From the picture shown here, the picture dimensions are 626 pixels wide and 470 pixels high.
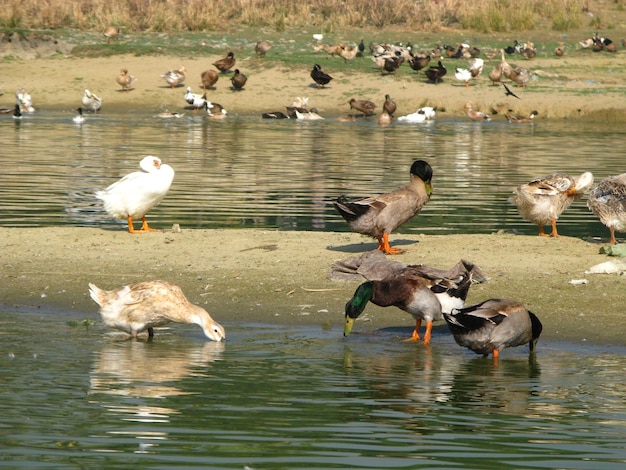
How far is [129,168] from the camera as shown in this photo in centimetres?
2683

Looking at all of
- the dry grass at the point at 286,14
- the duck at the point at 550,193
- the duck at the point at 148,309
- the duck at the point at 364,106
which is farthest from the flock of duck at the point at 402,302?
the dry grass at the point at 286,14

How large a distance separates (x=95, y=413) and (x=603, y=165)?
21.5 meters

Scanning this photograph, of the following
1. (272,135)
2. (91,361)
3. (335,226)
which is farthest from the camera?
(272,135)

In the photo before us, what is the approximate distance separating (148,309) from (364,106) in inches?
1186

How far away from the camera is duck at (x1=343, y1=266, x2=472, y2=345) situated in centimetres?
1125

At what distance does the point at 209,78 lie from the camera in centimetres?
4400

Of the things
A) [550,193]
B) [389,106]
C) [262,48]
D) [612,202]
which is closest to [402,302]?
[612,202]

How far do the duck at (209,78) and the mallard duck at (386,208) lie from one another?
97.1 ft

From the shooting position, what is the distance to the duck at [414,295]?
36.9 ft

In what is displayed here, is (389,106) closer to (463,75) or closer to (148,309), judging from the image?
(463,75)

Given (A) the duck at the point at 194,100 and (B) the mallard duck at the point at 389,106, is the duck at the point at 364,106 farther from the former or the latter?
(A) the duck at the point at 194,100

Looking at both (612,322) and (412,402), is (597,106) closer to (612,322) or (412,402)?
(612,322)

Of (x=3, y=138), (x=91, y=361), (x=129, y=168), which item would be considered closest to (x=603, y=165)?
(x=129, y=168)

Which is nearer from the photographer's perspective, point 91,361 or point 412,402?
point 412,402
